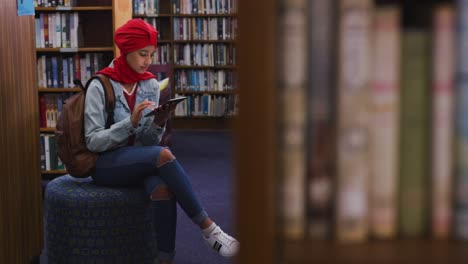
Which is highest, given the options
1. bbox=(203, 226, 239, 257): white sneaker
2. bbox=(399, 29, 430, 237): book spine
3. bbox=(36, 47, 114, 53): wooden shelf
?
bbox=(36, 47, 114, 53): wooden shelf

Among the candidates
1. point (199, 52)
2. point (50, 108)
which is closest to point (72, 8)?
point (50, 108)

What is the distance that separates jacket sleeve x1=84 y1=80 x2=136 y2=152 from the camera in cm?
262

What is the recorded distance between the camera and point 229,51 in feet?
25.4

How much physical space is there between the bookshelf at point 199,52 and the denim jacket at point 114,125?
4.85 m

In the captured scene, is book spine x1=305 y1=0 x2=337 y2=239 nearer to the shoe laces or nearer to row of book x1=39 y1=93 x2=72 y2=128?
the shoe laces

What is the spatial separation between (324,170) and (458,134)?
0.16 metres

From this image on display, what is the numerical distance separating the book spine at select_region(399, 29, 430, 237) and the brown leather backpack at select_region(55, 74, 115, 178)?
203cm

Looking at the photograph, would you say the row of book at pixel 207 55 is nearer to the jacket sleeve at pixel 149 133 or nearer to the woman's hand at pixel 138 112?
the jacket sleeve at pixel 149 133

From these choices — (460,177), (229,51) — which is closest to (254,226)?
(460,177)

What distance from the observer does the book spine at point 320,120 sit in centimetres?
73

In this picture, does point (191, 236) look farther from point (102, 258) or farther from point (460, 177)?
point (460, 177)

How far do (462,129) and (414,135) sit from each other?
2.2 inches

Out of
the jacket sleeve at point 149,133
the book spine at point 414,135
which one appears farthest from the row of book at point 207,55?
the book spine at point 414,135

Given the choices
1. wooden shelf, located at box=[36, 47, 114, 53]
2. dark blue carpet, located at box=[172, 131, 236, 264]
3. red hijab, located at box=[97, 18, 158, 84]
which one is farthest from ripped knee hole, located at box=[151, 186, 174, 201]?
wooden shelf, located at box=[36, 47, 114, 53]
